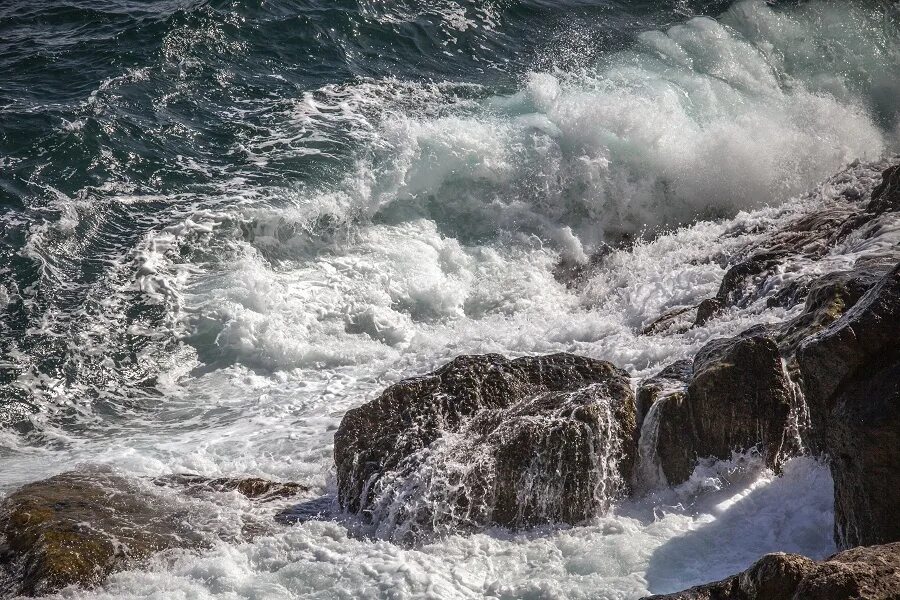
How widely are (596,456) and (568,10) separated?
46.6 feet

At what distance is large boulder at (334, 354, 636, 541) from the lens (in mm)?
6250

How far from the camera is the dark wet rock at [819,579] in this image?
3.80m

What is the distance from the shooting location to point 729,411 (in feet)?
20.5

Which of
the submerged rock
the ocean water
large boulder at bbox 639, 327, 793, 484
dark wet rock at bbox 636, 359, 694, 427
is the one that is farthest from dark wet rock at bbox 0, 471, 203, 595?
large boulder at bbox 639, 327, 793, 484

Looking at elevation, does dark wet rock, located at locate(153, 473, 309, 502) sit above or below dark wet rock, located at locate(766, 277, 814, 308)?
below

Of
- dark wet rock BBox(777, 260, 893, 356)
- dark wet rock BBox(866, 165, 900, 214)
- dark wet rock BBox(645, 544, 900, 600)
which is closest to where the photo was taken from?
dark wet rock BBox(645, 544, 900, 600)

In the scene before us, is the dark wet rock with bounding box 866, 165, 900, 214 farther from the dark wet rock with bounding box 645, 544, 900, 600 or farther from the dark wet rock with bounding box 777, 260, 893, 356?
the dark wet rock with bounding box 645, 544, 900, 600

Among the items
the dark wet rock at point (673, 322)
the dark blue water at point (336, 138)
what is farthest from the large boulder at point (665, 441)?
the dark blue water at point (336, 138)

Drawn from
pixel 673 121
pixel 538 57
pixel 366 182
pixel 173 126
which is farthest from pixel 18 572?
pixel 538 57

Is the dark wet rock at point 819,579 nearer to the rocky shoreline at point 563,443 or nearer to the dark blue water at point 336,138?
the rocky shoreline at point 563,443

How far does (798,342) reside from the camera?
6598 mm

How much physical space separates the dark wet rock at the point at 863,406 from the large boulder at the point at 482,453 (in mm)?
1539

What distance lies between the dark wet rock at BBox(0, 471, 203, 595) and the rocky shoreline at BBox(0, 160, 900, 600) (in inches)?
0.5

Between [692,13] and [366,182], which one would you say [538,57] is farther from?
[366,182]
